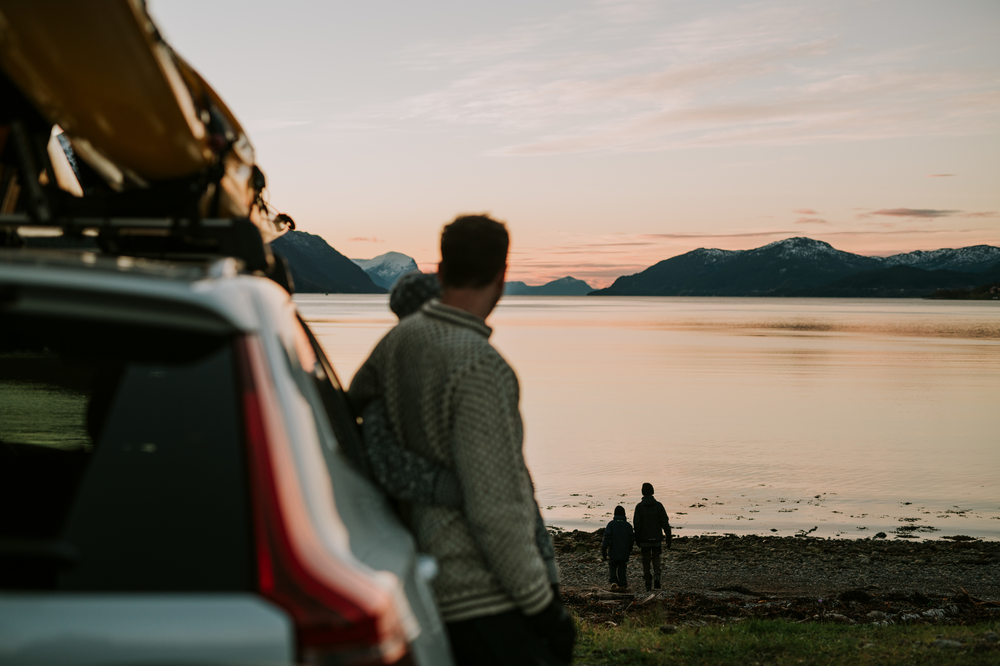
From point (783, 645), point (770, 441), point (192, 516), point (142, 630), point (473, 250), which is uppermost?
point (473, 250)

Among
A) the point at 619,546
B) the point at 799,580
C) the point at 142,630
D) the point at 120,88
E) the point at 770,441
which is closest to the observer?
the point at 142,630

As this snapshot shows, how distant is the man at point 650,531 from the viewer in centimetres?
1452

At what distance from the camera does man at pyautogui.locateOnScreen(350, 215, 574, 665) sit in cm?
235

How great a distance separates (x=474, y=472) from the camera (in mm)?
2342

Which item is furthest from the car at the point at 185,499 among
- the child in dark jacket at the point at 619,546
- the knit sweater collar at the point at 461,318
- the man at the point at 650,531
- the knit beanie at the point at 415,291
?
the man at the point at 650,531

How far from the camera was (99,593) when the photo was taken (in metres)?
1.31

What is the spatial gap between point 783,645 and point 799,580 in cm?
828

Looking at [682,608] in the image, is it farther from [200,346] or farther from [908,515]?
[908,515]

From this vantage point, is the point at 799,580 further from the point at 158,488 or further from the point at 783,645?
the point at 158,488

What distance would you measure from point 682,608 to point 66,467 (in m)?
10.7

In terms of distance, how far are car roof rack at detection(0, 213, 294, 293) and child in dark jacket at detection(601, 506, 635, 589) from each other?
491 inches

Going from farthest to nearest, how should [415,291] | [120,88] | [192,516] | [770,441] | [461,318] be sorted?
[770,441] → [415,291] → [461,318] → [120,88] → [192,516]

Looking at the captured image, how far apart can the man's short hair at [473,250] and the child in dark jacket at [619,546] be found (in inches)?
470

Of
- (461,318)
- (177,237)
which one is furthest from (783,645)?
(177,237)
